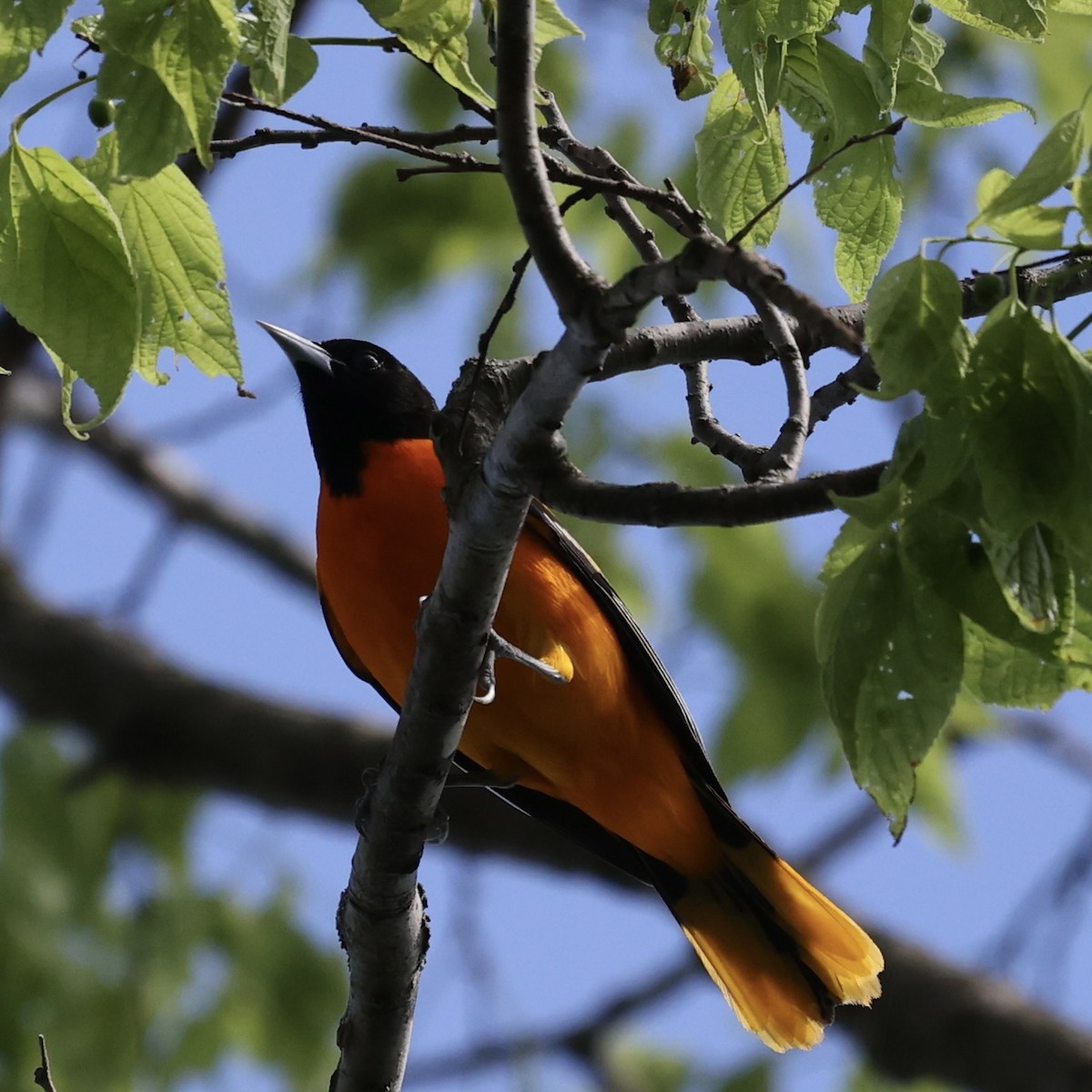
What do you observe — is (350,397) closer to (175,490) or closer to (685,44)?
(685,44)

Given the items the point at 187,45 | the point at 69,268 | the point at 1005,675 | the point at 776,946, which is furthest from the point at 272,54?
the point at 776,946

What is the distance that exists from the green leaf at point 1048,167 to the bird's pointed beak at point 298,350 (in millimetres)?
3323

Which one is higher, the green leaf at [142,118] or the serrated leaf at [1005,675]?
the green leaf at [142,118]

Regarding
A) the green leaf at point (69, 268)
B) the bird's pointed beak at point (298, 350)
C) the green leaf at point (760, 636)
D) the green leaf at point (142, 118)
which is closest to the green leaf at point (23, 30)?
the green leaf at point (142, 118)

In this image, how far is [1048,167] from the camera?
153 centimetres

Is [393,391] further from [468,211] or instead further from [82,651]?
[82,651]

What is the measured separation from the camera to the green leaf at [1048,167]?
1522 millimetres

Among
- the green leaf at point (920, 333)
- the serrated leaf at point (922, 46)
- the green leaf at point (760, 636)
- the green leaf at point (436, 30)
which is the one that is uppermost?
the green leaf at point (760, 636)

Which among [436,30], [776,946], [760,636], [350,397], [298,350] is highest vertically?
[298,350]

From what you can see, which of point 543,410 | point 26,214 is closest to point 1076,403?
point 543,410

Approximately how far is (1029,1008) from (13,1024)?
371 centimetres

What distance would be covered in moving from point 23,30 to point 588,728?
2.50 metres

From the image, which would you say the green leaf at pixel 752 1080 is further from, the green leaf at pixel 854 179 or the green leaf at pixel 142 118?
→ the green leaf at pixel 142 118

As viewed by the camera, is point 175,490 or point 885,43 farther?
point 175,490
